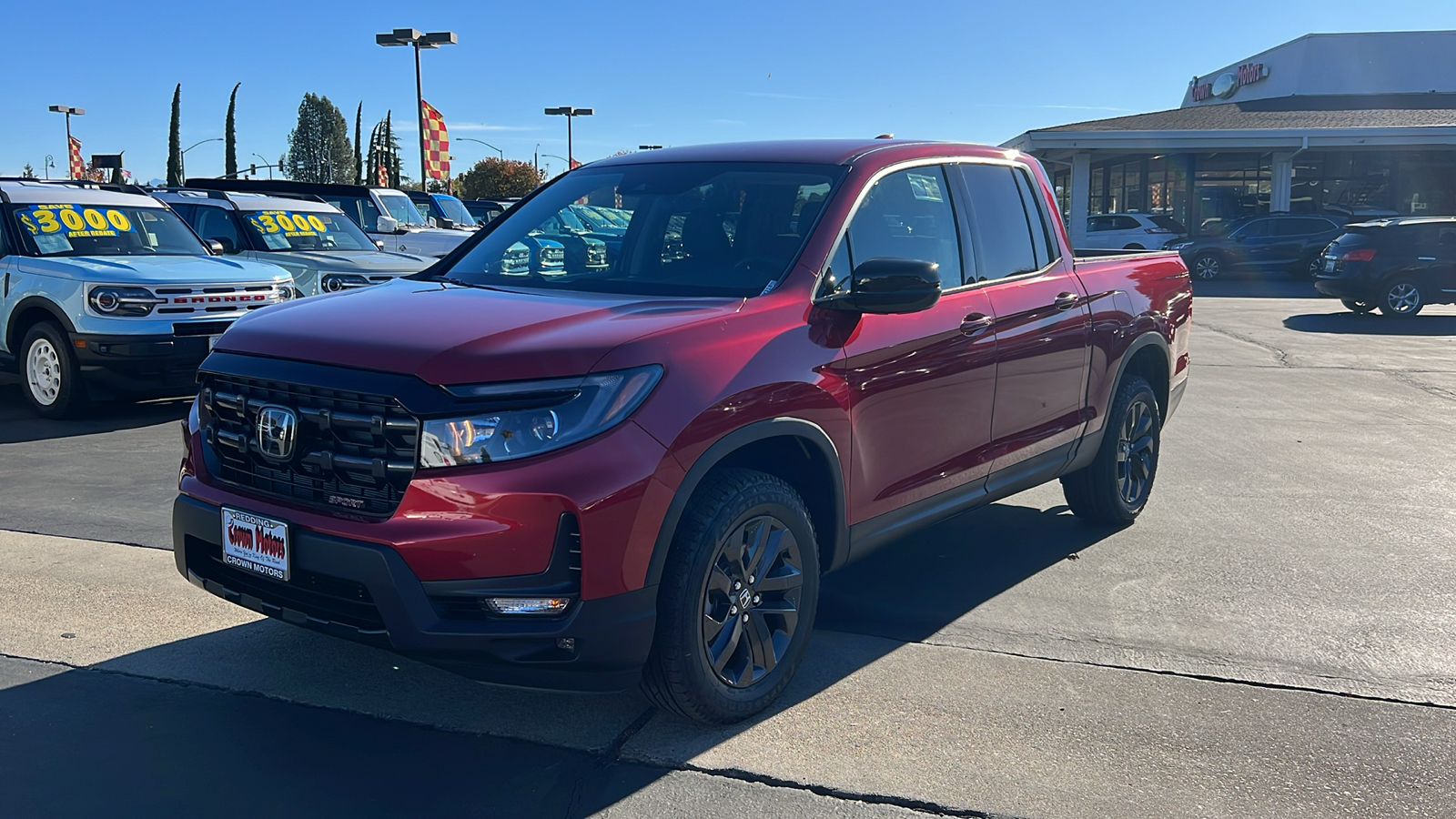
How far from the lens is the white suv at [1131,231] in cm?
2944

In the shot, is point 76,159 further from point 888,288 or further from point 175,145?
point 888,288

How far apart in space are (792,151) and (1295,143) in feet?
107

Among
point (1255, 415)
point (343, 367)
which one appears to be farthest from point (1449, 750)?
point (1255, 415)

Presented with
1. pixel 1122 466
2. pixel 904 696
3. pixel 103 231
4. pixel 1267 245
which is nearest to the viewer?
pixel 904 696

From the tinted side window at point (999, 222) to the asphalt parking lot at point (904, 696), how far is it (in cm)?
140

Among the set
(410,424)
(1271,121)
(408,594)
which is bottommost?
(408,594)

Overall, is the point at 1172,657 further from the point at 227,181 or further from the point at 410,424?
the point at 227,181

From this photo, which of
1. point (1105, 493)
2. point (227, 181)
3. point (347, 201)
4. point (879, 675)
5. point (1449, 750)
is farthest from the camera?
point (227, 181)

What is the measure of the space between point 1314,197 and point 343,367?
40.2 meters

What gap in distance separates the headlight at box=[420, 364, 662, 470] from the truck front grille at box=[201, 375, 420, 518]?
3.4 inches

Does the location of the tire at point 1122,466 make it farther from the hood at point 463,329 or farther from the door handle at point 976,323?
the hood at point 463,329

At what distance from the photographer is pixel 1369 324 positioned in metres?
18.3

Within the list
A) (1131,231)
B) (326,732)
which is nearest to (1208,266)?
(1131,231)

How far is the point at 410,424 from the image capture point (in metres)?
3.28
